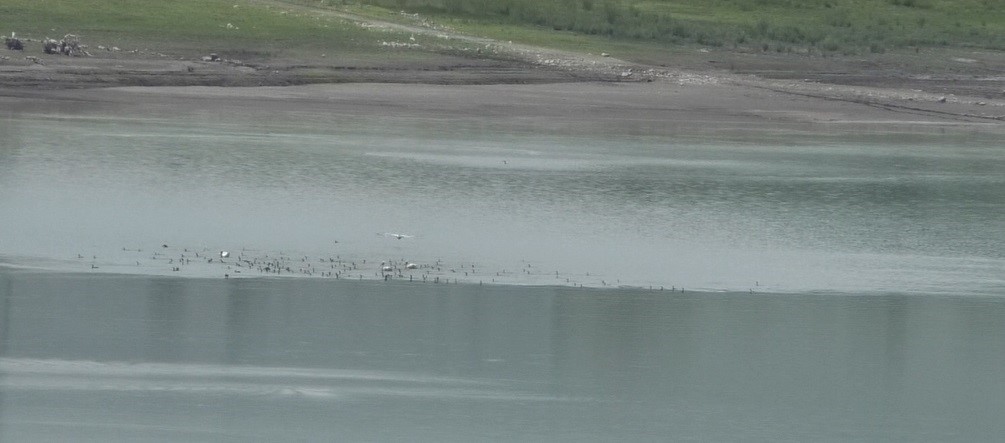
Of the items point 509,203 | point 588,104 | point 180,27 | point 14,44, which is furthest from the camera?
point 180,27

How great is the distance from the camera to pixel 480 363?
8492 mm

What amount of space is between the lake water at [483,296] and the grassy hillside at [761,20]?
1780 centimetres

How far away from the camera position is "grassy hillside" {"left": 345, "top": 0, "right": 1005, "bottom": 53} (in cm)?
3538

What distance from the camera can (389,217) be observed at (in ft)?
43.1

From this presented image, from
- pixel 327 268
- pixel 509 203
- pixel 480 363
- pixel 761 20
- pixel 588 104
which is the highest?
pixel 480 363

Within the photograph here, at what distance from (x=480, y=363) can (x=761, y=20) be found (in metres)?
32.0

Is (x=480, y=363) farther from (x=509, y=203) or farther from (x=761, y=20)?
(x=761, y=20)

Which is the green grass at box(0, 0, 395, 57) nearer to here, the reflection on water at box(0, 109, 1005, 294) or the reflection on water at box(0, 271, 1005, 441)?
the reflection on water at box(0, 109, 1005, 294)

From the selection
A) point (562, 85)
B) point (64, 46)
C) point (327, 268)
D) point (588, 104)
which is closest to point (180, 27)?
point (64, 46)

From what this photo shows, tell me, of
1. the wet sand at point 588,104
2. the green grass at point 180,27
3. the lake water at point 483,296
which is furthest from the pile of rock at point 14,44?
the lake water at point 483,296

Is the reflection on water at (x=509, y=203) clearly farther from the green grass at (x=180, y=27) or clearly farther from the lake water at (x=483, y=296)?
the green grass at (x=180, y=27)

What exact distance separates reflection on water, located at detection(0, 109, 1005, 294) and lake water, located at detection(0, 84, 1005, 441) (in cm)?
5

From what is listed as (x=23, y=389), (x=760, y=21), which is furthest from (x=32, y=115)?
(x=760, y=21)

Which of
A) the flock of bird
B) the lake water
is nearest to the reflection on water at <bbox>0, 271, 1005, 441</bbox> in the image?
the lake water
